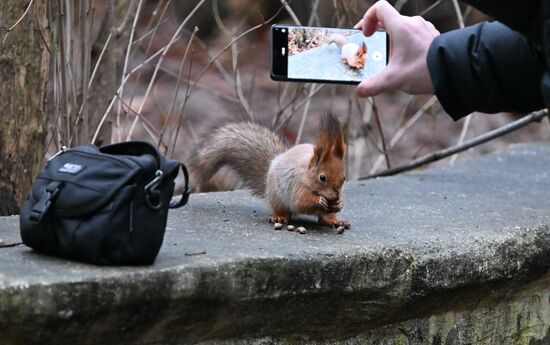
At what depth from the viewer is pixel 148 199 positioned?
196 cm

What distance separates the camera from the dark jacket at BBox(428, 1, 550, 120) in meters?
1.99

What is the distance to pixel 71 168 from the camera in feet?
6.62

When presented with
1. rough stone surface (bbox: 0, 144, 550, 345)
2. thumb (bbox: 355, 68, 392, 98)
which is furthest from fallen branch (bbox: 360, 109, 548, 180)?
thumb (bbox: 355, 68, 392, 98)

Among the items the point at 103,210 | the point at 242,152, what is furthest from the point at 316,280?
the point at 242,152

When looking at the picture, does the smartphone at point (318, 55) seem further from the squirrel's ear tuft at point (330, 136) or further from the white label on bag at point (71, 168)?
the white label on bag at point (71, 168)

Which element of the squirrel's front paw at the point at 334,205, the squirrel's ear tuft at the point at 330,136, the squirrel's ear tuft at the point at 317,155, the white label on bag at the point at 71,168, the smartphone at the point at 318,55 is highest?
the smartphone at the point at 318,55

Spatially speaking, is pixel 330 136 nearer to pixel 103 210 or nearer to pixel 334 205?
pixel 334 205

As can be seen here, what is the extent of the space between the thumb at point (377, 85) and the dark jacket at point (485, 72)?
0.11 metres

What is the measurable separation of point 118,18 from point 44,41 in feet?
3.99

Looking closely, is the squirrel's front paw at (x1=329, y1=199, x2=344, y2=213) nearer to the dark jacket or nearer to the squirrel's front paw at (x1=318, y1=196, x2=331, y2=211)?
the squirrel's front paw at (x1=318, y1=196, x2=331, y2=211)

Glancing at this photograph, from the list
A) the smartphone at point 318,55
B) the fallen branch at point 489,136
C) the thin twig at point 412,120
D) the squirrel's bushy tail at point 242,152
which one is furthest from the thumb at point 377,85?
the thin twig at point 412,120

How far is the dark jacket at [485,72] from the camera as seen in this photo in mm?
1985

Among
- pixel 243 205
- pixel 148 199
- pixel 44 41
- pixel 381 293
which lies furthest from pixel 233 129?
pixel 148 199

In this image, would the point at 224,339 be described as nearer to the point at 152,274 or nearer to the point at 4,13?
the point at 152,274
